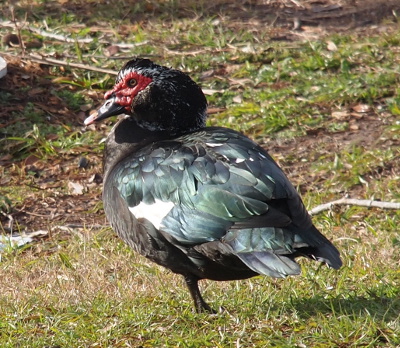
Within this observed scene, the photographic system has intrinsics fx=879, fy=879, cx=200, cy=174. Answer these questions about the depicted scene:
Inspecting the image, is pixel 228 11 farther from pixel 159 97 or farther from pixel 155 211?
pixel 155 211

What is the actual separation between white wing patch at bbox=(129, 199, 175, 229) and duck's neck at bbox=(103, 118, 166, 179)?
53 centimetres

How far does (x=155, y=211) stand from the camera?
427 centimetres

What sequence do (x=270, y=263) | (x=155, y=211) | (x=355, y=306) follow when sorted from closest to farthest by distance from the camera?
(x=270, y=263) < (x=155, y=211) < (x=355, y=306)

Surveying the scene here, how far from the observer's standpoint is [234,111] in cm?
784

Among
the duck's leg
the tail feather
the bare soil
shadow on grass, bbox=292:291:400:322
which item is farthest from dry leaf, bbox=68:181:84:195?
the tail feather

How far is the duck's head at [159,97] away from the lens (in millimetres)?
4953

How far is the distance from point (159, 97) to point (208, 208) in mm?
1071

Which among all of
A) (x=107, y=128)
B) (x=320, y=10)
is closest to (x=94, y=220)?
(x=107, y=128)

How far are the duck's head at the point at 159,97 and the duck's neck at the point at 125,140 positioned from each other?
5 centimetres

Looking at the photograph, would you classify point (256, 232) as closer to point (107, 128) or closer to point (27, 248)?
point (27, 248)

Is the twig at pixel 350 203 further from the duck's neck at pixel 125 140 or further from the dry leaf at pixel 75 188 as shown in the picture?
the dry leaf at pixel 75 188

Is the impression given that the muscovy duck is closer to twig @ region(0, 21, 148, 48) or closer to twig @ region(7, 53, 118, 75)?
twig @ region(7, 53, 118, 75)

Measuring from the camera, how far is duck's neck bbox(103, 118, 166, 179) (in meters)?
4.84

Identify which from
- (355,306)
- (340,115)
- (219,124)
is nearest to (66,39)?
(219,124)
